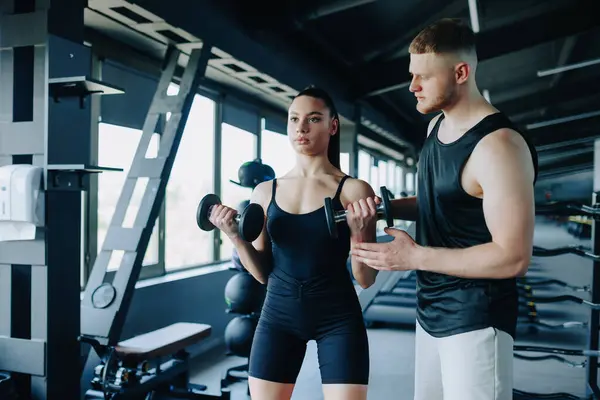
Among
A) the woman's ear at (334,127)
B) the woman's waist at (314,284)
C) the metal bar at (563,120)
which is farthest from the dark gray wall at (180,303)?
the metal bar at (563,120)

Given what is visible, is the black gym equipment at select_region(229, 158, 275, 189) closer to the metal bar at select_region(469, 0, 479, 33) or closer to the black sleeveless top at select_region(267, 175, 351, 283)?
the black sleeveless top at select_region(267, 175, 351, 283)

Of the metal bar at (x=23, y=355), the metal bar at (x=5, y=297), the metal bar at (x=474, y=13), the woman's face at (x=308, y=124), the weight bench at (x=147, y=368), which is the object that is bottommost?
the weight bench at (x=147, y=368)

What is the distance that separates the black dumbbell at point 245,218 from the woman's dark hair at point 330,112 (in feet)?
1.07

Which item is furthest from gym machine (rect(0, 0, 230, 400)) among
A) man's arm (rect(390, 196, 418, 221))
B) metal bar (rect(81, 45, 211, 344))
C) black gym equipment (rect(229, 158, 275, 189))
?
man's arm (rect(390, 196, 418, 221))

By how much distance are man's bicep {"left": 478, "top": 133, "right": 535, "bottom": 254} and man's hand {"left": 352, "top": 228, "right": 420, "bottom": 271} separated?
16 centimetres

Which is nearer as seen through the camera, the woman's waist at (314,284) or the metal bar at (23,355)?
the woman's waist at (314,284)

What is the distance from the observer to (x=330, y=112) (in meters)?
1.50

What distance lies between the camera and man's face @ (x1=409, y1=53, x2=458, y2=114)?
3.65ft

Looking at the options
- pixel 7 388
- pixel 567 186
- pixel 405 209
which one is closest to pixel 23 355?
pixel 7 388

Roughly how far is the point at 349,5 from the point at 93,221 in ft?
7.30

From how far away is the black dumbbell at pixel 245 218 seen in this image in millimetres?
1340

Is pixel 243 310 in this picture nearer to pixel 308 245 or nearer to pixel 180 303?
pixel 180 303

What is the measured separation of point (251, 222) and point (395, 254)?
0.40 meters

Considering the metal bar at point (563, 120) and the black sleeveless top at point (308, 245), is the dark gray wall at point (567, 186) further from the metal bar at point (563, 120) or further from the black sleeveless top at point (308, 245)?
the black sleeveless top at point (308, 245)
